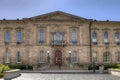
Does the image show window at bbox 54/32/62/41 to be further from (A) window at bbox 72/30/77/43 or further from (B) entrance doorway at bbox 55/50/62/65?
(A) window at bbox 72/30/77/43

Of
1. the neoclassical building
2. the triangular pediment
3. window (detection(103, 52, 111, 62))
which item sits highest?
the triangular pediment

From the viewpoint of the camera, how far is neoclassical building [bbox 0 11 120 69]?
215 feet

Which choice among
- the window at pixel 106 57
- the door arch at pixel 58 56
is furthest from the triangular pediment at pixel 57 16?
the window at pixel 106 57

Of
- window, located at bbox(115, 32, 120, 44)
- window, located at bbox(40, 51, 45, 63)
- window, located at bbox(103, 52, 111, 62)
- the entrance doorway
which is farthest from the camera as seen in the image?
window, located at bbox(115, 32, 120, 44)

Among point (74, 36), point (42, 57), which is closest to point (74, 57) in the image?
point (74, 36)

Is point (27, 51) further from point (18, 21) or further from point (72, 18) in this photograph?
point (72, 18)

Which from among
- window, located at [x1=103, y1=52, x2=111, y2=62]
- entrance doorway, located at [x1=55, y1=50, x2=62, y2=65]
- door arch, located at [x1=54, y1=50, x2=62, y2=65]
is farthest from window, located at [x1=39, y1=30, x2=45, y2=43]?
window, located at [x1=103, y1=52, x2=111, y2=62]

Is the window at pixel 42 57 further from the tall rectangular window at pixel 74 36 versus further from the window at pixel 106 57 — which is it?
the window at pixel 106 57

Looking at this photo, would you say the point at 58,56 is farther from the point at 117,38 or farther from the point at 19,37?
the point at 117,38

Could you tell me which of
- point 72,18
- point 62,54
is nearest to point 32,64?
point 62,54

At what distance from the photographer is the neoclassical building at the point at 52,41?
6550 cm

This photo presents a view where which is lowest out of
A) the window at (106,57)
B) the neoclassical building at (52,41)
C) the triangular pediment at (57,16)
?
the window at (106,57)

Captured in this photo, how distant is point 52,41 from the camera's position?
215 feet

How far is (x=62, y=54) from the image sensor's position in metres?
65.9
